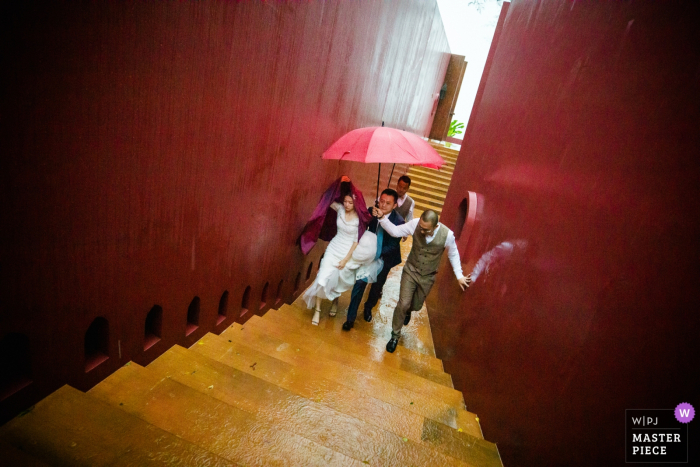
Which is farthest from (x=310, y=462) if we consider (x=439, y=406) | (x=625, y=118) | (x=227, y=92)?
(x=625, y=118)

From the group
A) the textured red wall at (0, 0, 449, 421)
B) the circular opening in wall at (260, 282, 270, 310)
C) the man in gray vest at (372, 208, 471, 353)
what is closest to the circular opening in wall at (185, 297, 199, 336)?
the textured red wall at (0, 0, 449, 421)

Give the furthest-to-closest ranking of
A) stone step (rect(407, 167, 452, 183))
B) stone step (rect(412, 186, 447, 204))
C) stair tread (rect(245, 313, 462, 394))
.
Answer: stone step (rect(407, 167, 452, 183)) < stone step (rect(412, 186, 447, 204)) < stair tread (rect(245, 313, 462, 394))

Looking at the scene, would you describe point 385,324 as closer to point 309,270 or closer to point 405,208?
point 309,270

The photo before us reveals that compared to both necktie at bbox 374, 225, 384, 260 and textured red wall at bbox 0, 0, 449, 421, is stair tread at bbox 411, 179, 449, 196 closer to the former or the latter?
necktie at bbox 374, 225, 384, 260

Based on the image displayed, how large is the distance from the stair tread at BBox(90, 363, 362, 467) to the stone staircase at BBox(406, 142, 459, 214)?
32.0ft

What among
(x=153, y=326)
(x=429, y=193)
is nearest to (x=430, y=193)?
(x=429, y=193)

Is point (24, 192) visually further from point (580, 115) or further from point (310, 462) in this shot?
point (580, 115)

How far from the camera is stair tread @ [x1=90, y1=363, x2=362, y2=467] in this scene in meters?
1.94

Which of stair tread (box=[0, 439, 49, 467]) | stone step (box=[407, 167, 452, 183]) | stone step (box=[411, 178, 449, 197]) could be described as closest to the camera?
stair tread (box=[0, 439, 49, 467])

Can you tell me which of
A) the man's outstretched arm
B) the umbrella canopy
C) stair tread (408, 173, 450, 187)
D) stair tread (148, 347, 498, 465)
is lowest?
stair tread (148, 347, 498, 465)

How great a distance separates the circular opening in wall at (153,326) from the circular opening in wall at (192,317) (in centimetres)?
38

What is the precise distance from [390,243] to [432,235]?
0.94 meters

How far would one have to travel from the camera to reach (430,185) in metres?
12.3

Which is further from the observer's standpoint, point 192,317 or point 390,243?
point 390,243
